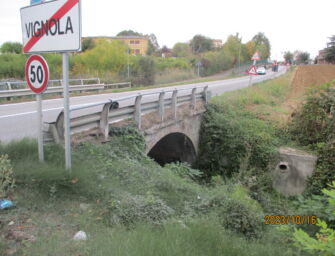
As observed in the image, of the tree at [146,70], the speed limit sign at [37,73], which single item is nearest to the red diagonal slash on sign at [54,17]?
the speed limit sign at [37,73]

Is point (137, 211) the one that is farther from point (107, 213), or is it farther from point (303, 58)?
point (303, 58)

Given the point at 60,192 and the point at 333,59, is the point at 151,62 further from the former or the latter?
the point at 333,59

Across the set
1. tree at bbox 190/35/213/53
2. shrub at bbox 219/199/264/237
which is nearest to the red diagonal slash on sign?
shrub at bbox 219/199/264/237

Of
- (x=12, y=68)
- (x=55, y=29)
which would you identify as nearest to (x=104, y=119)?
(x=55, y=29)

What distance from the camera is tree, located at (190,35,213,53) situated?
92375 millimetres

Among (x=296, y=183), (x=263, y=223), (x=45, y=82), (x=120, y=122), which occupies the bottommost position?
(x=296, y=183)

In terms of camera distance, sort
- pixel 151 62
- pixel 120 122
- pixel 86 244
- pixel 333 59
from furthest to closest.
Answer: pixel 333 59
pixel 151 62
pixel 120 122
pixel 86 244

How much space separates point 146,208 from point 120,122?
389 cm

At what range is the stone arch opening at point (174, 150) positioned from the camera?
42.0 ft

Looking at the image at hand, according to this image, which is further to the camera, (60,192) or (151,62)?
(151,62)

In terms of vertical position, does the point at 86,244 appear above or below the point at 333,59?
below

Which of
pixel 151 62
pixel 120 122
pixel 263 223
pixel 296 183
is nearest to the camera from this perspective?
pixel 263 223

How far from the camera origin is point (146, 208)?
4305 mm

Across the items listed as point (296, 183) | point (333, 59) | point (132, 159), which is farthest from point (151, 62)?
point (333, 59)
